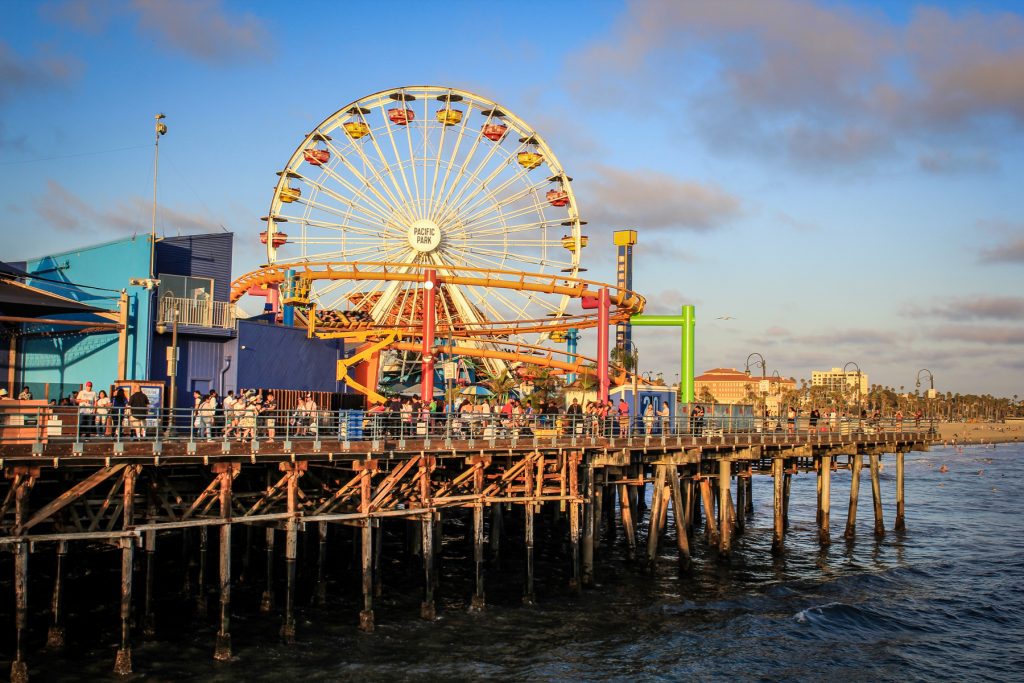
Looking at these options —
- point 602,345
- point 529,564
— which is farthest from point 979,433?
point 529,564

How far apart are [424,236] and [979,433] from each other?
153 m

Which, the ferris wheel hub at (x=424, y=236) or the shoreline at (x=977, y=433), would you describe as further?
the shoreline at (x=977, y=433)

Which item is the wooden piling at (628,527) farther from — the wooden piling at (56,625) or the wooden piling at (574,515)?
the wooden piling at (56,625)

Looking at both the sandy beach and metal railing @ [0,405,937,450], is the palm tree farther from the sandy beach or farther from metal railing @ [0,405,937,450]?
the sandy beach

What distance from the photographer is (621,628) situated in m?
26.9

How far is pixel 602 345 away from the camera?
132 ft

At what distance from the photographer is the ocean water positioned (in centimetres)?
2239

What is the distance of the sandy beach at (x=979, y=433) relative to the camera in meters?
162

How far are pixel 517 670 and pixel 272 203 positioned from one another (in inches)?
1351

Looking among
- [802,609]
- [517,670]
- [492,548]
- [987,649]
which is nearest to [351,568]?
[492,548]

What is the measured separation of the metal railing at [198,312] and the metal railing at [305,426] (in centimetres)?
396

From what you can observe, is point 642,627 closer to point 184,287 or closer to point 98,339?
point 184,287

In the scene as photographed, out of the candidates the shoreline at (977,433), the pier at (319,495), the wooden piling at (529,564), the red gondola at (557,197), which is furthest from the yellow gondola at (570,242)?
the shoreline at (977,433)

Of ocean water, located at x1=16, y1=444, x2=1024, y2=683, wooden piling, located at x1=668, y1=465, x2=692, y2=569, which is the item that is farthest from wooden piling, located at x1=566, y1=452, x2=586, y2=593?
wooden piling, located at x1=668, y1=465, x2=692, y2=569
